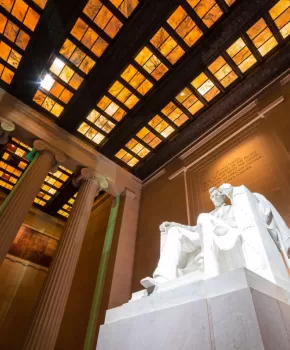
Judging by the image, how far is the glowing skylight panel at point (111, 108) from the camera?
942cm

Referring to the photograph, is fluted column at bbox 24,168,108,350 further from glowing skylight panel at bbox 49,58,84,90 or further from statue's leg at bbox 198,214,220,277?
statue's leg at bbox 198,214,220,277

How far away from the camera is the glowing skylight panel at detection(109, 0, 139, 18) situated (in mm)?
7129

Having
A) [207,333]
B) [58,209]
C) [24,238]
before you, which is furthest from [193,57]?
[24,238]

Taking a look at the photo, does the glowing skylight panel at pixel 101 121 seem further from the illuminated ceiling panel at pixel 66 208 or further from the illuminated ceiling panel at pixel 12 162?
the illuminated ceiling panel at pixel 66 208

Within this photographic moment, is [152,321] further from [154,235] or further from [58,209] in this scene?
[58,209]

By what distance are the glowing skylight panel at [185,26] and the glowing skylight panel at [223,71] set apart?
1.05 m

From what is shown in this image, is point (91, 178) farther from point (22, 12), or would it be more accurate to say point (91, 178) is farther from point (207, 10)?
point (207, 10)

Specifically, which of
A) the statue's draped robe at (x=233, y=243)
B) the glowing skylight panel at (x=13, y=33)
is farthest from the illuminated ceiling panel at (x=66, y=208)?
the statue's draped robe at (x=233, y=243)

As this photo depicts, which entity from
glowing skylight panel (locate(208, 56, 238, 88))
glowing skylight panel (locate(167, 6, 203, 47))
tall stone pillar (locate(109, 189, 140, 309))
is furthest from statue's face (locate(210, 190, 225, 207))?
glowing skylight panel (locate(208, 56, 238, 88))

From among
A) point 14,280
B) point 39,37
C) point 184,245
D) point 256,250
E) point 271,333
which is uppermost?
point 39,37

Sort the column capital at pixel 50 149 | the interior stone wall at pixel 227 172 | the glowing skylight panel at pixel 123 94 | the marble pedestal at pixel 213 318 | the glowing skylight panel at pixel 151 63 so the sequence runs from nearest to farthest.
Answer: the marble pedestal at pixel 213 318 < the interior stone wall at pixel 227 172 < the glowing skylight panel at pixel 151 63 < the column capital at pixel 50 149 < the glowing skylight panel at pixel 123 94

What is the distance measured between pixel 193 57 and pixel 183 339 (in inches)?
Result: 317

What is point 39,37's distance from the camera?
760 centimetres

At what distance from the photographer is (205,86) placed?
29.0 ft
